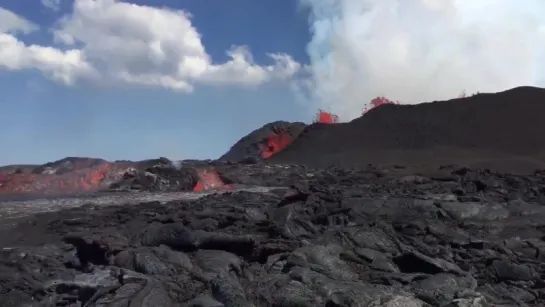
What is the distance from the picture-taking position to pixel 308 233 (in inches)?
584

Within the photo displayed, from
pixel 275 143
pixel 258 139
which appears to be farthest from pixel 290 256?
pixel 258 139

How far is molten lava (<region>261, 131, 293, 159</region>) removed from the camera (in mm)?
60750

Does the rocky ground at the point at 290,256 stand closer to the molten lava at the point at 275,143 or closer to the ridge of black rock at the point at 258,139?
the molten lava at the point at 275,143

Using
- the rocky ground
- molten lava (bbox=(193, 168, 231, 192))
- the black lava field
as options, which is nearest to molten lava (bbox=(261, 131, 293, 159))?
molten lava (bbox=(193, 168, 231, 192))

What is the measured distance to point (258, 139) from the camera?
207 feet

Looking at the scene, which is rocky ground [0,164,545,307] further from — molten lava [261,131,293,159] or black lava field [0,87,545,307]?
molten lava [261,131,293,159]

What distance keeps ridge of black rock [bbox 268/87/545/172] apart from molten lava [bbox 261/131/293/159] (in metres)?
3.64

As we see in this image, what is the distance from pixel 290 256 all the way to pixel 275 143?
1983 inches

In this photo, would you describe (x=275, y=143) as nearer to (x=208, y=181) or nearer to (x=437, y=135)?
(x=437, y=135)

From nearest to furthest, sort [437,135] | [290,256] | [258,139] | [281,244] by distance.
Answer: [290,256], [281,244], [437,135], [258,139]

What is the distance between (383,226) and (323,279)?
5005mm

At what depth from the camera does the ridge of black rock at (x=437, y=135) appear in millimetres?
46344

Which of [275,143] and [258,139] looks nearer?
[275,143]

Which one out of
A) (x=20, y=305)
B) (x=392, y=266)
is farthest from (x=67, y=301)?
(x=392, y=266)
